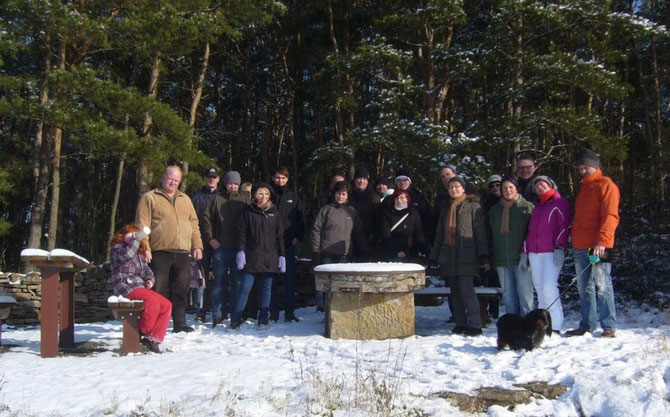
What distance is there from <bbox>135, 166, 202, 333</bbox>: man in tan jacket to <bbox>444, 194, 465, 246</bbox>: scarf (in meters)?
2.75

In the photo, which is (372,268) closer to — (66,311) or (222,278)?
(222,278)

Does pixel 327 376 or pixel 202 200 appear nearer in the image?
pixel 327 376

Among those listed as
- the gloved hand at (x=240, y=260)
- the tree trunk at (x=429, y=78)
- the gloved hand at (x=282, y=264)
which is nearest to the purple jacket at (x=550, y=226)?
the gloved hand at (x=282, y=264)

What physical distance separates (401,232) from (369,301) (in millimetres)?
1294

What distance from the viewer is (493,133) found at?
41.3 feet

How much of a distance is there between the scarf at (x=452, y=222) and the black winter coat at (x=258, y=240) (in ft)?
6.65

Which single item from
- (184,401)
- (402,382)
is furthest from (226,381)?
(402,382)

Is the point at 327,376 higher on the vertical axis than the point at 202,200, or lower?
lower

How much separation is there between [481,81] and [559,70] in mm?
4124

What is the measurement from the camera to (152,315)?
19.0 feet

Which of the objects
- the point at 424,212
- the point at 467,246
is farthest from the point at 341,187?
the point at 467,246

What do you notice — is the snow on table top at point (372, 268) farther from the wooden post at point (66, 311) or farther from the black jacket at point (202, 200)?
Result: the wooden post at point (66, 311)

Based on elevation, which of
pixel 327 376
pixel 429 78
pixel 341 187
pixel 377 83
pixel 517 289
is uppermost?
pixel 377 83

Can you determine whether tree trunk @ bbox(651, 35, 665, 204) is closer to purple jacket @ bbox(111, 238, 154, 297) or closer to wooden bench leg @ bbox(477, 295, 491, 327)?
wooden bench leg @ bbox(477, 295, 491, 327)
